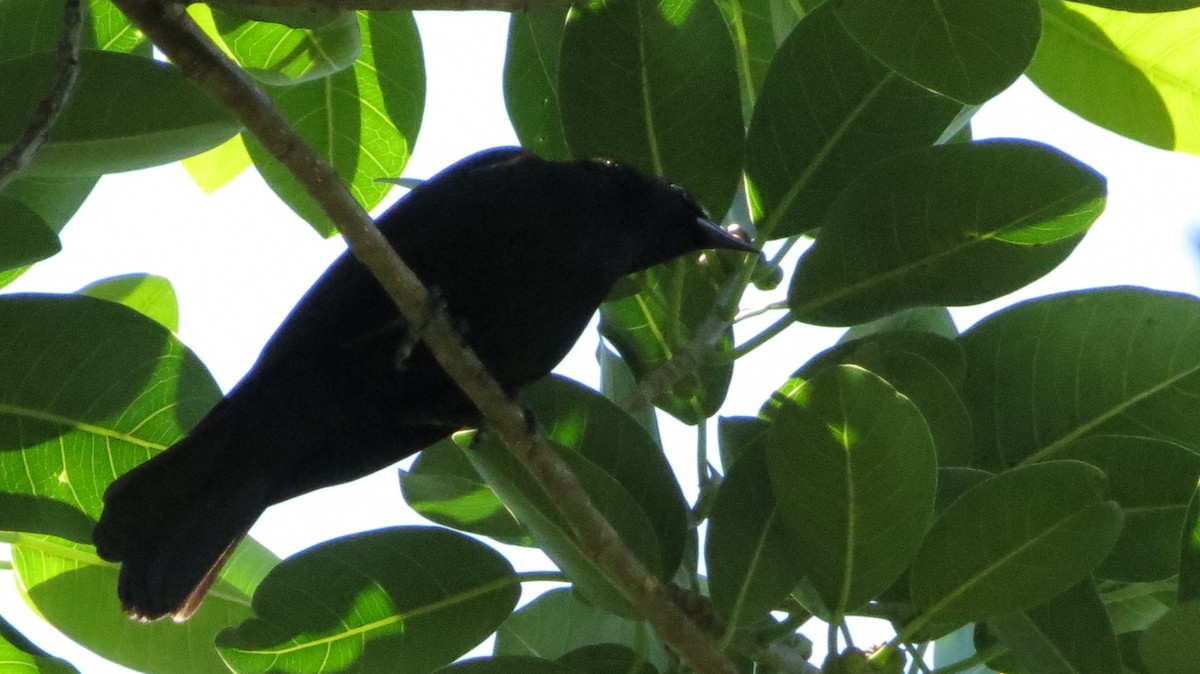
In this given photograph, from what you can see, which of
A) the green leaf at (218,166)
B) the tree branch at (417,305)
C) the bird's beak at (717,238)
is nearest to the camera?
the tree branch at (417,305)

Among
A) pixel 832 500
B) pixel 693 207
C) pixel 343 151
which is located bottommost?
pixel 832 500

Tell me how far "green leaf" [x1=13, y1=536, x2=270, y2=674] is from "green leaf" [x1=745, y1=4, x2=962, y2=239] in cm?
165

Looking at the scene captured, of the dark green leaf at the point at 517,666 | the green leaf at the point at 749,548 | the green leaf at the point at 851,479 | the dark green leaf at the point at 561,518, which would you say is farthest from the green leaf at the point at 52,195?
the green leaf at the point at 851,479

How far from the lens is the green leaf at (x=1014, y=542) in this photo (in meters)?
2.28

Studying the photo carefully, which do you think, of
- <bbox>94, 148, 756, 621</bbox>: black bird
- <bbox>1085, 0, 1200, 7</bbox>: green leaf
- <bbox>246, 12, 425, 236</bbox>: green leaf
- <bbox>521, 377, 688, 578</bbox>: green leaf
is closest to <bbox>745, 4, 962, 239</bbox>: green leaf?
<bbox>94, 148, 756, 621</bbox>: black bird

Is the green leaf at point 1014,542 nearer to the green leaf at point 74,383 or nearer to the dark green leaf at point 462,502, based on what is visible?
the dark green leaf at point 462,502

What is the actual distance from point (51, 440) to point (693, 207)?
155cm

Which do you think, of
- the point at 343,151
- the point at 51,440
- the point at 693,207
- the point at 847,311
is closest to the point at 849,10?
the point at 847,311

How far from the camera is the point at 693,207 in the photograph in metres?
3.30

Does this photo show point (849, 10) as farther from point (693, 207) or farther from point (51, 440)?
point (51, 440)

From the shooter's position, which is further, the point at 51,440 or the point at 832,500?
the point at 51,440

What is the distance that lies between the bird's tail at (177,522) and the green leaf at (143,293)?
0.45 meters

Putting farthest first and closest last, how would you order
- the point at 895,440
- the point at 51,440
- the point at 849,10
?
the point at 51,440
the point at 849,10
the point at 895,440

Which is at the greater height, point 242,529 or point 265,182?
point 265,182
